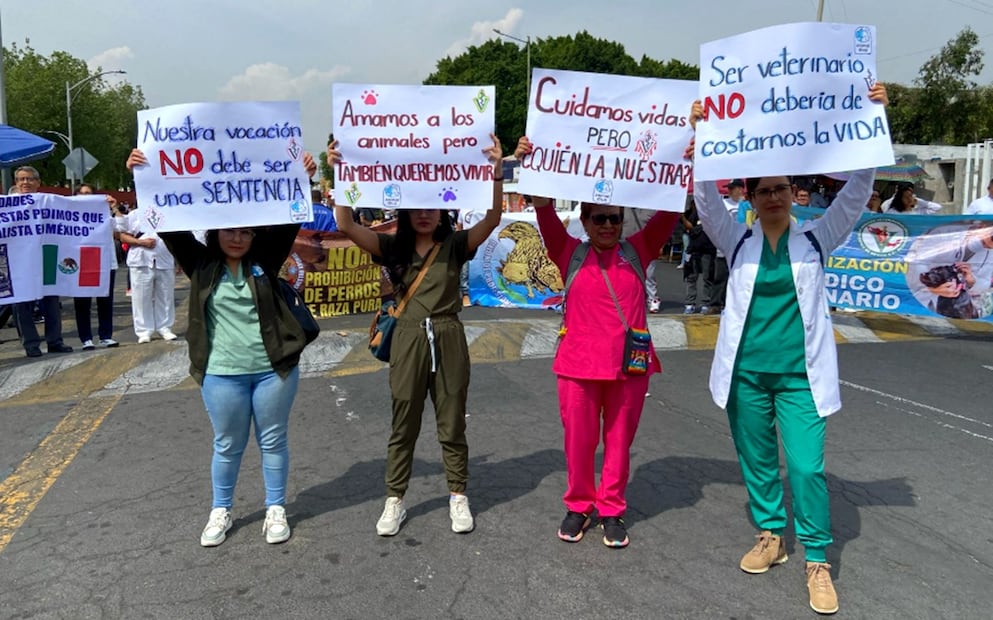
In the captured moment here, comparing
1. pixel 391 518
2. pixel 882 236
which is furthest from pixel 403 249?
pixel 882 236

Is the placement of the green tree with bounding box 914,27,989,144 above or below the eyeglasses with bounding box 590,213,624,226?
above

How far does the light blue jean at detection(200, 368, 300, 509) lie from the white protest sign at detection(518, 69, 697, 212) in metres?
1.60

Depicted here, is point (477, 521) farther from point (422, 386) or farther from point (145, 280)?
point (145, 280)

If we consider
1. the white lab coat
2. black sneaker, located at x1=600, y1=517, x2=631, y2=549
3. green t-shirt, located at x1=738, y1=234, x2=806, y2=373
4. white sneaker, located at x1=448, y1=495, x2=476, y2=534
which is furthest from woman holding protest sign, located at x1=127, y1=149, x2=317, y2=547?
green t-shirt, located at x1=738, y1=234, x2=806, y2=373

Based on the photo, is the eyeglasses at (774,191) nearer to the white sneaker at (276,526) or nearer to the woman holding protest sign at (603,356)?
the woman holding protest sign at (603,356)

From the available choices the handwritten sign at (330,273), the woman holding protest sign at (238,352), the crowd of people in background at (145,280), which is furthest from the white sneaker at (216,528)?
the handwritten sign at (330,273)

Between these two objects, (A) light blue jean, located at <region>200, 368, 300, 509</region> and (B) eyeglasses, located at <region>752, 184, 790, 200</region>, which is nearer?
(B) eyeglasses, located at <region>752, 184, 790, 200</region>

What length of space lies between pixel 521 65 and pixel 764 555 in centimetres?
5717

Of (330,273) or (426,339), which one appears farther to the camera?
(330,273)

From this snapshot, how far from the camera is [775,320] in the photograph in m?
3.24

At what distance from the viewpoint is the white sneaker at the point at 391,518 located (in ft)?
11.9

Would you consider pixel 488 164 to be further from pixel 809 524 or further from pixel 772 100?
pixel 809 524

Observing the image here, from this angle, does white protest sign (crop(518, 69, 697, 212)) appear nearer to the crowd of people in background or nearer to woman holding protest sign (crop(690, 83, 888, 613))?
woman holding protest sign (crop(690, 83, 888, 613))

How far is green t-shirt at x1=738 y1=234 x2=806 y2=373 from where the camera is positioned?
321cm
